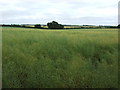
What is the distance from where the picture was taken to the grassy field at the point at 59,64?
346cm

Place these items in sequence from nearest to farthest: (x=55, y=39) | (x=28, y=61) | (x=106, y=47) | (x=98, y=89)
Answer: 1. (x=98, y=89)
2. (x=28, y=61)
3. (x=106, y=47)
4. (x=55, y=39)

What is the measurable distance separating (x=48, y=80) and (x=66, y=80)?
391 mm

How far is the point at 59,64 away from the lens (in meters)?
4.12

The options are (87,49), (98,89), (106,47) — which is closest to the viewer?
(98,89)

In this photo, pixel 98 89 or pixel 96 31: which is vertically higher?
pixel 96 31

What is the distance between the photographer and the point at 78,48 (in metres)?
5.26

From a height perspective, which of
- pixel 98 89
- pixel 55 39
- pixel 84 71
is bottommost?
pixel 98 89

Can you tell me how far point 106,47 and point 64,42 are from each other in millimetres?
1415

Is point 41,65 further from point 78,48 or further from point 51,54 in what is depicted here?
point 78,48

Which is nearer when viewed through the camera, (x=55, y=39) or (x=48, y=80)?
(x=48, y=80)

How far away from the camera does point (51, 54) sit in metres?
4.71

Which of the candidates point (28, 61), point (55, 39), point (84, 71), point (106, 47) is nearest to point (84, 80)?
point (84, 71)

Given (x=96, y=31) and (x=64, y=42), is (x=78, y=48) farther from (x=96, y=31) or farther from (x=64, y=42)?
(x=96, y=31)

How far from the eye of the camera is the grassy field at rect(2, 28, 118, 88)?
3457mm
